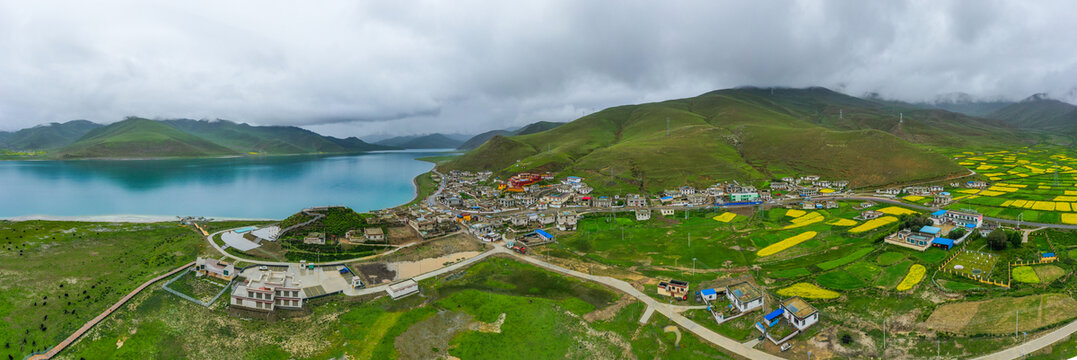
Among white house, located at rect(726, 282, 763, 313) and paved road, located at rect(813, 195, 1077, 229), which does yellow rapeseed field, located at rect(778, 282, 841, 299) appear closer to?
white house, located at rect(726, 282, 763, 313)

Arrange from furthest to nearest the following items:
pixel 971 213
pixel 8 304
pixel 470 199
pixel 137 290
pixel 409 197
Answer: pixel 409 197, pixel 470 199, pixel 971 213, pixel 137 290, pixel 8 304

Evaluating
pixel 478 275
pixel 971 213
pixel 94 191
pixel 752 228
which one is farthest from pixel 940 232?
pixel 94 191

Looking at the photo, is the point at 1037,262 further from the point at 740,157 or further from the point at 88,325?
the point at 740,157

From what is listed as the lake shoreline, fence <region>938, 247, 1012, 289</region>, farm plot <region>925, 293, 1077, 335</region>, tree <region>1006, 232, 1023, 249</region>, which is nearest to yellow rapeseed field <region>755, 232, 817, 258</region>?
fence <region>938, 247, 1012, 289</region>

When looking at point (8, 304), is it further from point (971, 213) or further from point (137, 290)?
point (971, 213)

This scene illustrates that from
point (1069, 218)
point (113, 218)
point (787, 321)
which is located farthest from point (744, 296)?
point (113, 218)

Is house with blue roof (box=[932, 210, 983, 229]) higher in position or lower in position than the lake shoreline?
higher

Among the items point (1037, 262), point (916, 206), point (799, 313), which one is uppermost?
point (916, 206)
